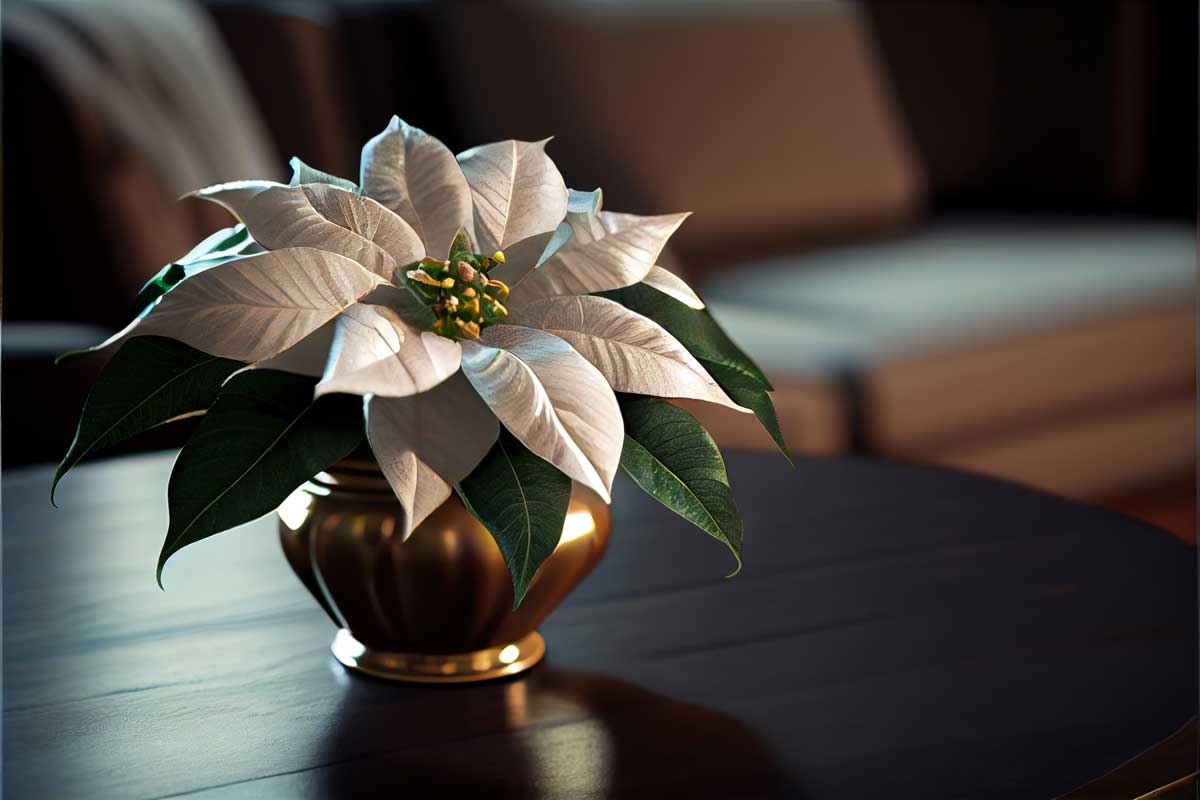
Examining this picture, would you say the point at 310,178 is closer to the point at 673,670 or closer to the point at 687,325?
the point at 687,325

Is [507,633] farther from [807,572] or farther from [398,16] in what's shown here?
[398,16]

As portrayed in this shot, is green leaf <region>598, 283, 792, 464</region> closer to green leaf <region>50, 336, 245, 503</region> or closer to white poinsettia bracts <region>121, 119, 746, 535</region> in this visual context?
white poinsettia bracts <region>121, 119, 746, 535</region>

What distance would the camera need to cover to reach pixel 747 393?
66 cm

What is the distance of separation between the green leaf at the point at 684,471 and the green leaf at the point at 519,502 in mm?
39

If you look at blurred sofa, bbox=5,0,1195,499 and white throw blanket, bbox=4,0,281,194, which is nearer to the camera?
white throw blanket, bbox=4,0,281,194

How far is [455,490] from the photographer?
60 cm

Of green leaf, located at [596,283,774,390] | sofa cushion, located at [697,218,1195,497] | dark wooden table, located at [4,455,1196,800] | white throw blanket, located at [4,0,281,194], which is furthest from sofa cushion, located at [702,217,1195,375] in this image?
green leaf, located at [596,283,774,390]

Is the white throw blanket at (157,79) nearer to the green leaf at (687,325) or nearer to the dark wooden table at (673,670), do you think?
the dark wooden table at (673,670)

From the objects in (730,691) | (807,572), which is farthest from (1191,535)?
(730,691)

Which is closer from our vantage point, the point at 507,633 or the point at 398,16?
the point at 507,633

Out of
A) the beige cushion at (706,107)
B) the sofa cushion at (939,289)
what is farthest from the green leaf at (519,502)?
the beige cushion at (706,107)

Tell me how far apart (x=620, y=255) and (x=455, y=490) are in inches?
5.3

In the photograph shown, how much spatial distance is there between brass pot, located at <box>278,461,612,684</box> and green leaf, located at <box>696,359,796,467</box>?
0.09 metres

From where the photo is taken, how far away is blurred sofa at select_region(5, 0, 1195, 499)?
1.80 meters
